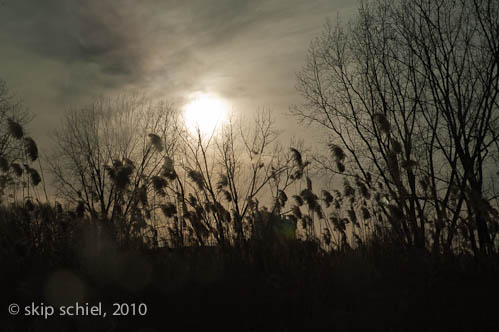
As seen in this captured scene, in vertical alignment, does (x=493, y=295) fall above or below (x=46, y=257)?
below

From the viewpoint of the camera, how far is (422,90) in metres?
14.0

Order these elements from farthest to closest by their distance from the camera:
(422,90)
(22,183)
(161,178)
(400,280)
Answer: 1. (422,90)
2. (22,183)
3. (161,178)
4. (400,280)

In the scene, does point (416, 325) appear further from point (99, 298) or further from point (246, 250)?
point (99, 298)

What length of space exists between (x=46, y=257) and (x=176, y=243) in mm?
2660

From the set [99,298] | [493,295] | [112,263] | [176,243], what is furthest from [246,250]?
[493,295]

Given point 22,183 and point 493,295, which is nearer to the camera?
point 493,295

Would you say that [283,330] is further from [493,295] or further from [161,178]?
[161,178]

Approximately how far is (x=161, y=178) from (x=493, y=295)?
6.81m

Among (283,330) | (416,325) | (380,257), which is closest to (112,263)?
(283,330)

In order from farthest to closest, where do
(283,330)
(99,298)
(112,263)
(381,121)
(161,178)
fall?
1. (161,178)
2. (381,121)
3. (112,263)
4. (99,298)
5. (283,330)

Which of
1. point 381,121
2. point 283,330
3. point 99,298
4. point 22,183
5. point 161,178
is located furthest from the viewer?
point 22,183

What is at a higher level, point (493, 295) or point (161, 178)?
point (161, 178)

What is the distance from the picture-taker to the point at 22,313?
16.2 ft

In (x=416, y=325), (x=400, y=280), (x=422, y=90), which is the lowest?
(x=416, y=325)
